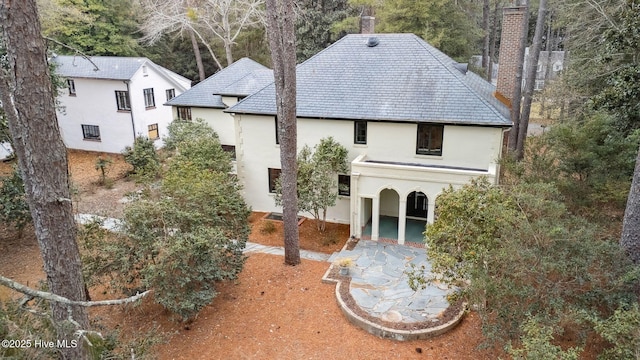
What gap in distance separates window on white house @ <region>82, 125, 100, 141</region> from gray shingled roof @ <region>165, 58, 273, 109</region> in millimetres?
8013

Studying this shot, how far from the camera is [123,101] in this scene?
2594 cm

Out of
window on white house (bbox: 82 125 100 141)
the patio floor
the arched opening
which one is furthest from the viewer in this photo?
window on white house (bbox: 82 125 100 141)

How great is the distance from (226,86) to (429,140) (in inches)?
476

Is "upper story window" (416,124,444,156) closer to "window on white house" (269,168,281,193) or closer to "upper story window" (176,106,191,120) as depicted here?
"window on white house" (269,168,281,193)

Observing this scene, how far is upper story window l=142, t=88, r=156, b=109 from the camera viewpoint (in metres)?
26.6

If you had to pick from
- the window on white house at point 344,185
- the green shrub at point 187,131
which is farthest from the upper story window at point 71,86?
the window on white house at point 344,185

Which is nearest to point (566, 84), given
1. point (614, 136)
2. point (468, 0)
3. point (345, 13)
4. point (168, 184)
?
point (614, 136)

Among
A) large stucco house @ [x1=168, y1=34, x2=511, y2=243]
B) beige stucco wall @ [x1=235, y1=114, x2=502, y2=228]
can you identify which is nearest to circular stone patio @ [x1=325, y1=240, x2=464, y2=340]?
large stucco house @ [x1=168, y1=34, x2=511, y2=243]

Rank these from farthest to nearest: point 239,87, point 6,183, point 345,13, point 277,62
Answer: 1. point 345,13
2. point 239,87
3. point 6,183
4. point 277,62

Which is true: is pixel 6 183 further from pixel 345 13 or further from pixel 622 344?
pixel 345 13

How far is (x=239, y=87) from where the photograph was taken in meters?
21.3

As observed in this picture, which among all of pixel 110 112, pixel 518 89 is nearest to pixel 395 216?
pixel 518 89

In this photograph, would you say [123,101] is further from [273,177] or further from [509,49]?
[509,49]

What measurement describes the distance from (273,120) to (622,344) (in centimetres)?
1313
